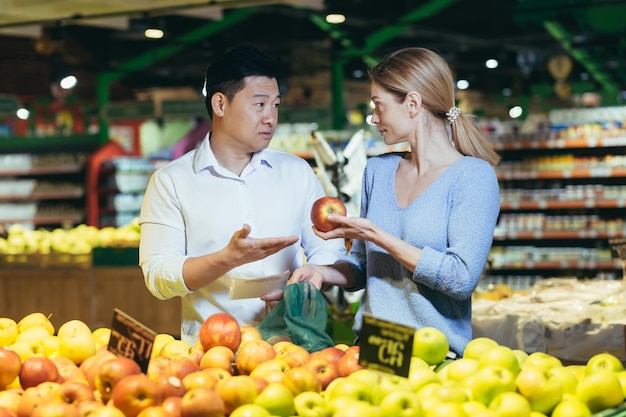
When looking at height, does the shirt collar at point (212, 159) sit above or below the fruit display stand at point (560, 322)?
above

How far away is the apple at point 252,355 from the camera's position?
7.58ft

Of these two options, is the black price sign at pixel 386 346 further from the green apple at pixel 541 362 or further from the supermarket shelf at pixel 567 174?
the supermarket shelf at pixel 567 174

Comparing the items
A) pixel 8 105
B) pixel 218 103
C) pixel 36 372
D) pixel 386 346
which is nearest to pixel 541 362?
pixel 386 346

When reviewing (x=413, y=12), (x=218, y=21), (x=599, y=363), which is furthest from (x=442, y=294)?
(x=218, y=21)

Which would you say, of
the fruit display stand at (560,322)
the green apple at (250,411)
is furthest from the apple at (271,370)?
the fruit display stand at (560,322)

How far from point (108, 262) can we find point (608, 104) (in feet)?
17.7

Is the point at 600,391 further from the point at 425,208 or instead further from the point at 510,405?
the point at 425,208

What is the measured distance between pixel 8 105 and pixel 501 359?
10.8 meters

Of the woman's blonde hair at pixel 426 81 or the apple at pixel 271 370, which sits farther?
the woman's blonde hair at pixel 426 81

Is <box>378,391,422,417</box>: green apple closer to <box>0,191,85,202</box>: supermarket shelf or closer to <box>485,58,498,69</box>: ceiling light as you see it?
<box>485,58,498,69</box>: ceiling light

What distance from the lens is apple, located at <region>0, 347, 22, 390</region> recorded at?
86.0 inches

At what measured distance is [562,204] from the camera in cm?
952

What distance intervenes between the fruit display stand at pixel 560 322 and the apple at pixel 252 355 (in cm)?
285

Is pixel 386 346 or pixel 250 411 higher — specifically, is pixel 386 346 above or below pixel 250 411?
above
